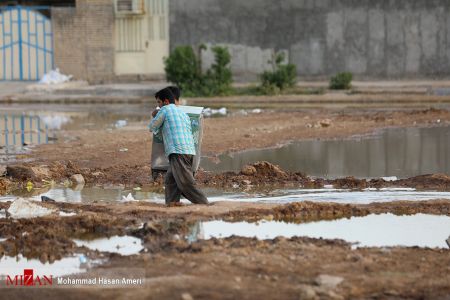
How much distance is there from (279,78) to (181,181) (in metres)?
18.1

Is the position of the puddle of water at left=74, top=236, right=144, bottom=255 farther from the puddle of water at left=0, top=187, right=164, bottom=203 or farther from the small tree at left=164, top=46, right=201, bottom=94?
the small tree at left=164, top=46, right=201, bottom=94

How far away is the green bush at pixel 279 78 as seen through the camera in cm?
2855

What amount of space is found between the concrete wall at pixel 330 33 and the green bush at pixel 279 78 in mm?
2377

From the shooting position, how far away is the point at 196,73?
29359 mm

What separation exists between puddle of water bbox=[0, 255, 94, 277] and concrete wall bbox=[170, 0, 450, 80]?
23.1 m

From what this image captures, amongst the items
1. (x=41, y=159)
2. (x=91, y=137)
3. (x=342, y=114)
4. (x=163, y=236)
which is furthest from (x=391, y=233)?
(x=342, y=114)

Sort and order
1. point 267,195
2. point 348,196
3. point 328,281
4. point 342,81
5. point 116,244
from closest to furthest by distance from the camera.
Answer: point 328,281 → point 116,244 → point 348,196 → point 267,195 → point 342,81

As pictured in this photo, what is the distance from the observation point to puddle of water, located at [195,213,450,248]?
369 inches

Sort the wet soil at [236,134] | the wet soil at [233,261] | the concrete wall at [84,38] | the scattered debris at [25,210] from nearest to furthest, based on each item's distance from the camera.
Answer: the wet soil at [233,261]
the scattered debris at [25,210]
the wet soil at [236,134]
the concrete wall at [84,38]

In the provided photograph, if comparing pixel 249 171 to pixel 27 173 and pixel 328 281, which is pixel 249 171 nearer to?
pixel 27 173

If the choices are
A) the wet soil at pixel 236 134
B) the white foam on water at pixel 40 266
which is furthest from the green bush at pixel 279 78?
the white foam on water at pixel 40 266

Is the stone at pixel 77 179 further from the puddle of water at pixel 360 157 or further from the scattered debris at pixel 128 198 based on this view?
the puddle of water at pixel 360 157

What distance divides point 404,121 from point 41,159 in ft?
29.0

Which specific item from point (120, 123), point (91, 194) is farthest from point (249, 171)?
point (120, 123)
